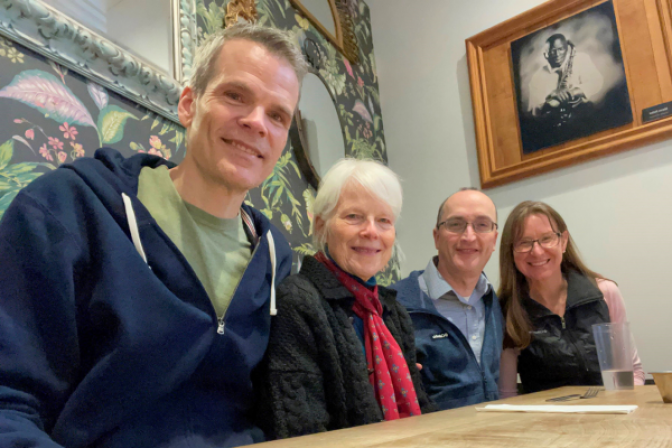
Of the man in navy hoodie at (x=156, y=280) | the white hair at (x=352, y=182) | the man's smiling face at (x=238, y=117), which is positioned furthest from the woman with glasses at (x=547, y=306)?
the man's smiling face at (x=238, y=117)

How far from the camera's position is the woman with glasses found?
1479mm

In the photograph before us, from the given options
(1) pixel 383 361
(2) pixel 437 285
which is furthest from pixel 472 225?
(1) pixel 383 361

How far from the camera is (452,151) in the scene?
2473 mm

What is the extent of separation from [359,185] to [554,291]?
94 cm

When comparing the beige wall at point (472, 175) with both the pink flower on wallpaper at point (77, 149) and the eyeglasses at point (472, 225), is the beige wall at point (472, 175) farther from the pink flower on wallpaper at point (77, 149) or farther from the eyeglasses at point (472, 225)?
the pink flower on wallpaper at point (77, 149)

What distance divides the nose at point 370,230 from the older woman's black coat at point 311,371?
0.19 meters

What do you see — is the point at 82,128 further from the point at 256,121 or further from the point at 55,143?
the point at 256,121

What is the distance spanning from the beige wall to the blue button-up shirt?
0.75m

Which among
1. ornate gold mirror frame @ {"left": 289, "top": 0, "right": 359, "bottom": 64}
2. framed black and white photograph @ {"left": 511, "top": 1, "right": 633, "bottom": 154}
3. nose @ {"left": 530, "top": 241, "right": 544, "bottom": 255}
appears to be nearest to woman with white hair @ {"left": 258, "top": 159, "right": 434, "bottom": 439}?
nose @ {"left": 530, "top": 241, "right": 544, "bottom": 255}

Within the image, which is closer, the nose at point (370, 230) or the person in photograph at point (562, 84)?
the nose at point (370, 230)

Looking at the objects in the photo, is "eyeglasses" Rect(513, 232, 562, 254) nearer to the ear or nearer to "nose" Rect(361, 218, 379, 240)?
"nose" Rect(361, 218, 379, 240)

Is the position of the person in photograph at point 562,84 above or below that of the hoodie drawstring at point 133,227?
above

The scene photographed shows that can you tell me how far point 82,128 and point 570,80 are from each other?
212cm

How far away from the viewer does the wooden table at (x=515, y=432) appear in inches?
18.3
